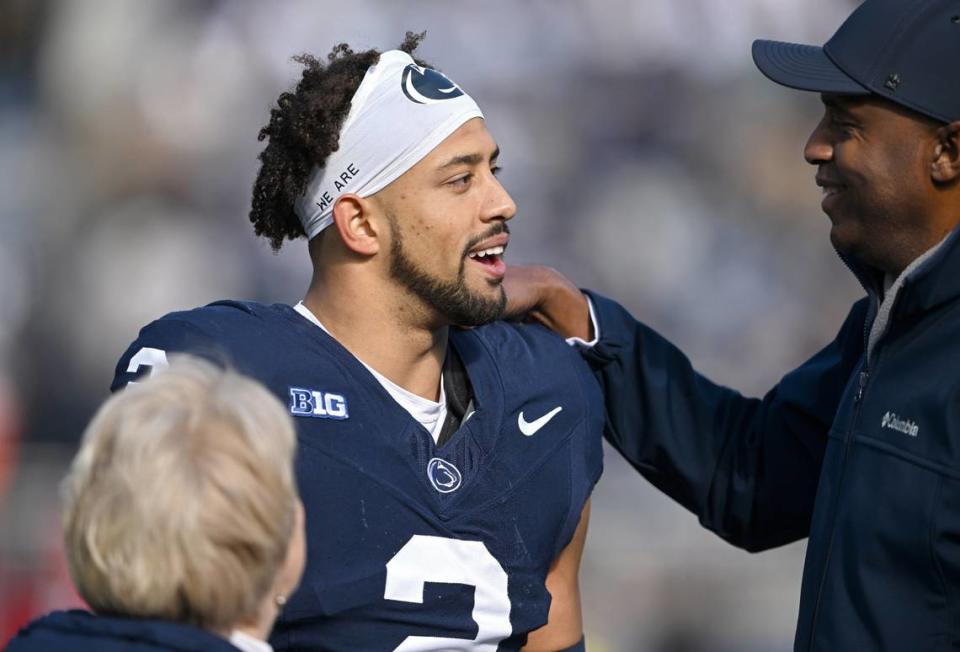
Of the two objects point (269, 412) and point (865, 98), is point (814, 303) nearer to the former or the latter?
point (865, 98)

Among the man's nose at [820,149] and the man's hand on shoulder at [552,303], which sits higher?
the man's nose at [820,149]

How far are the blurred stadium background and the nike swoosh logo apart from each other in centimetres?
249

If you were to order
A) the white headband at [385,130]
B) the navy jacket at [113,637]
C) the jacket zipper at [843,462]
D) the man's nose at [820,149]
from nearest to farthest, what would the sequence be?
the navy jacket at [113,637] → the jacket zipper at [843,462] → the man's nose at [820,149] → the white headband at [385,130]

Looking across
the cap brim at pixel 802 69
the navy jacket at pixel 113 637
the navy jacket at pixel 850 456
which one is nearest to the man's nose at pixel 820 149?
the cap brim at pixel 802 69

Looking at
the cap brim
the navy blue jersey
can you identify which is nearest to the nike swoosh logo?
the navy blue jersey

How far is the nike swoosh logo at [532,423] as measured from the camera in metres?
2.62

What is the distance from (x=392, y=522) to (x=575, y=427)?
499 mm

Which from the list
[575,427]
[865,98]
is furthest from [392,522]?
[865,98]

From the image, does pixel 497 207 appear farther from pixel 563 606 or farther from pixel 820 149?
pixel 563 606

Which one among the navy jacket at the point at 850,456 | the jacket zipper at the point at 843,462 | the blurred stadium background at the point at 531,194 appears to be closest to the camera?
the navy jacket at the point at 850,456

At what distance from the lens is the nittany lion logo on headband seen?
266cm

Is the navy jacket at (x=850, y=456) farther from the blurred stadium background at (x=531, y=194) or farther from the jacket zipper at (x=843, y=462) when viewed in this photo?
the blurred stadium background at (x=531, y=194)

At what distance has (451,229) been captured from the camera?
2.63 metres

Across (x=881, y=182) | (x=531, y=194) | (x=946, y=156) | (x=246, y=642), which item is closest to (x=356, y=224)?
(x=881, y=182)
